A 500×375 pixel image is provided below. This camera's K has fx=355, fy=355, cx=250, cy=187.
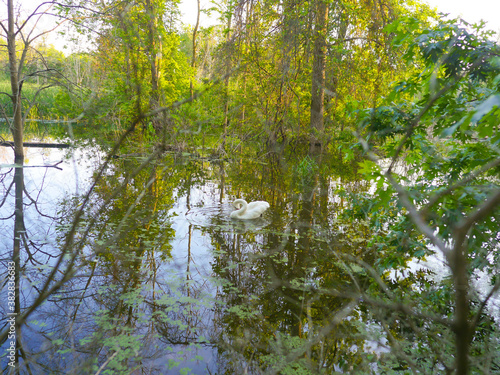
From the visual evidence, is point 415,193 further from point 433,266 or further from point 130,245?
point 130,245

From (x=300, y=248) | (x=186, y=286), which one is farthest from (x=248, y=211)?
(x=186, y=286)

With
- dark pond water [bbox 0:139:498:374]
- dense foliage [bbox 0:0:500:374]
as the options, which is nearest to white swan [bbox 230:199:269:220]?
dark pond water [bbox 0:139:498:374]

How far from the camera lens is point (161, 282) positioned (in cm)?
342

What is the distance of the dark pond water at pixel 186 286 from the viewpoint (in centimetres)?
239

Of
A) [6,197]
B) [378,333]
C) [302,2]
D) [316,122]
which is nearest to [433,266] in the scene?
[378,333]

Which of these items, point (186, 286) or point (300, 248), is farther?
point (300, 248)

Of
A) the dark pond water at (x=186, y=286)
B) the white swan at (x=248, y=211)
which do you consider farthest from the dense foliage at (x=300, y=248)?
the white swan at (x=248, y=211)

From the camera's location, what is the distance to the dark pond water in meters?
2.39

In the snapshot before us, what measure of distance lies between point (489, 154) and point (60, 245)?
4129 mm

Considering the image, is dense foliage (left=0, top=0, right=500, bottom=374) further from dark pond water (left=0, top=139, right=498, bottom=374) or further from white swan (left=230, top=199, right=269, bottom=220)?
white swan (left=230, top=199, right=269, bottom=220)

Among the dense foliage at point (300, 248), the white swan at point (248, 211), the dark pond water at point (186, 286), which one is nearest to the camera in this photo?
the dense foliage at point (300, 248)

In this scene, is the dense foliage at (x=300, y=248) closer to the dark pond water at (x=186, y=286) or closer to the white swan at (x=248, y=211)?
the dark pond water at (x=186, y=286)

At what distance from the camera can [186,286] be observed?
11.2ft

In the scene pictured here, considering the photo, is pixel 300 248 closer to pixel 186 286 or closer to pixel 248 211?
pixel 248 211
